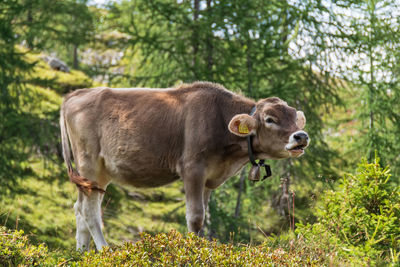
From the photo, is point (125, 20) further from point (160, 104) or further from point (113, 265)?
point (113, 265)

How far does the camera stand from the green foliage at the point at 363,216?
5238 millimetres

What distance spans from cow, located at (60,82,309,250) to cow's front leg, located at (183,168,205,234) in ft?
0.04

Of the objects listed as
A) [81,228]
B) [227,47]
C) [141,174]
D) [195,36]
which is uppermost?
[195,36]

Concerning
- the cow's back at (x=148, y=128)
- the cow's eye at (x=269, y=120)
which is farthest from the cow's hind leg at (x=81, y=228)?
the cow's eye at (x=269, y=120)

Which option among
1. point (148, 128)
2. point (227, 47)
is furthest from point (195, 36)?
point (148, 128)

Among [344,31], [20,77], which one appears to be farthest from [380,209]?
[20,77]

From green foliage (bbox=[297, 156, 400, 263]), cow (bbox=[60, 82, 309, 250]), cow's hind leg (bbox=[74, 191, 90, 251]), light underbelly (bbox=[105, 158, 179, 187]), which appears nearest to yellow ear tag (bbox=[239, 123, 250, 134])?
cow (bbox=[60, 82, 309, 250])

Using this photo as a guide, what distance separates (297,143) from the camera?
5.70 metres

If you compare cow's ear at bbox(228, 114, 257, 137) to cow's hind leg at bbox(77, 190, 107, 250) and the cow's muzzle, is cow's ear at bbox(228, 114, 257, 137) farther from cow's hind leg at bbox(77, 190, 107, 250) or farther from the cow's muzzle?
cow's hind leg at bbox(77, 190, 107, 250)

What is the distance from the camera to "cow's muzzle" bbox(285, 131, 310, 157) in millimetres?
5645

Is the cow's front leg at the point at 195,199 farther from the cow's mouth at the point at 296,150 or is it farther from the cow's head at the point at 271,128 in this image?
the cow's mouth at the point at 296,150

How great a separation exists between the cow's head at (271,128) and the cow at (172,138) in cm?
1

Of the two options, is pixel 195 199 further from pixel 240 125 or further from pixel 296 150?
pixel 296 150

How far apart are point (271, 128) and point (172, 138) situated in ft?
4.76
